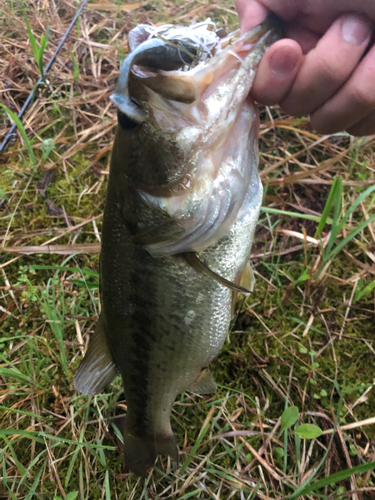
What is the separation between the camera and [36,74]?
2.73 m

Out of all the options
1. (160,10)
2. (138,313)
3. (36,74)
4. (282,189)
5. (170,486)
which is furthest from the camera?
(36,74)

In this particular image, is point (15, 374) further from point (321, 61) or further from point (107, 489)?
point (321, 61)

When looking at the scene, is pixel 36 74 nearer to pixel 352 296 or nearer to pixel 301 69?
pixel 301 69

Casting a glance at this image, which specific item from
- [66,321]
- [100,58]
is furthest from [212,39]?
[100,58]

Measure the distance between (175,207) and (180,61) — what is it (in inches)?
16.2

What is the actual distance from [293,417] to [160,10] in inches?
114

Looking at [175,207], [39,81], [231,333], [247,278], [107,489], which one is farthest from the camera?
[39,81]

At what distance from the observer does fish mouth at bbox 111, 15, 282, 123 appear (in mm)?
881

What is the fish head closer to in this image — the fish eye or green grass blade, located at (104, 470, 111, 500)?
the fish eye

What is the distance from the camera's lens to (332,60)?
990 millimetres

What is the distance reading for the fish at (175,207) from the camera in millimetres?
925

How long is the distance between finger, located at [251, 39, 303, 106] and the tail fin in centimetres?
151

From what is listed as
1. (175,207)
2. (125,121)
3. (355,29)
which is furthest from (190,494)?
(355,29)

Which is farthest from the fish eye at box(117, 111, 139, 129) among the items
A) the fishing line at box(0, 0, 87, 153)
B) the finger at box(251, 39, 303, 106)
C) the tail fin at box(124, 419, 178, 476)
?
the fishing line at box(0, 0, 87, 153)
